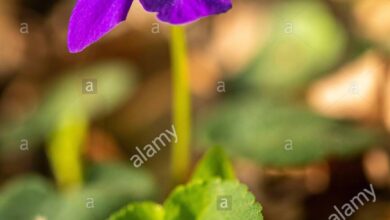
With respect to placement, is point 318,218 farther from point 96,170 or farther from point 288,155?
point 96,170

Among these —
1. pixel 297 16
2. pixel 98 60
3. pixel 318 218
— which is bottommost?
pixel 318 218

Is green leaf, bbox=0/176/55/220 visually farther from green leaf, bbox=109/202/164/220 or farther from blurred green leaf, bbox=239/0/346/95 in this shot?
blurred green leaf, bbox=239/0/346/95

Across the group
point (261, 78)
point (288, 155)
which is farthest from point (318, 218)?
point (261, 78)

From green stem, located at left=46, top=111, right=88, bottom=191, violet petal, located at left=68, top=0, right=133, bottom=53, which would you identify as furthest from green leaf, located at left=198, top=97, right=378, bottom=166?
violet petal, located at left=68, top=0, right=133, bottom=53
